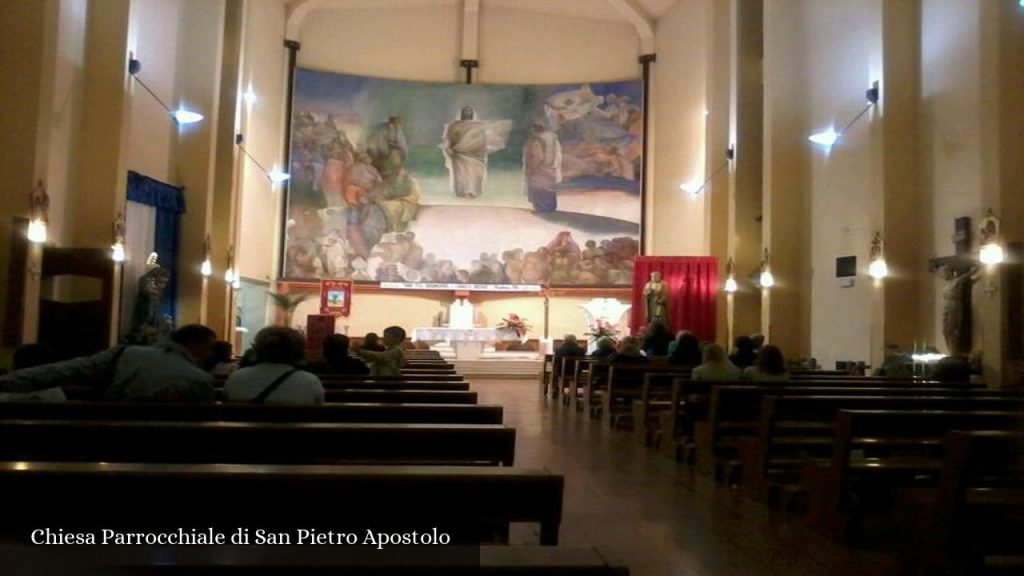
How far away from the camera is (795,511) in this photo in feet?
14.2

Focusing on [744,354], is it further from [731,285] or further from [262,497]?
[262,497]

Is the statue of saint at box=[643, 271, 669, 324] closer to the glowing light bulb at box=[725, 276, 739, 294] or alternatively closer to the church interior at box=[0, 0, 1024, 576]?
the church interior at box=[0, 0, 1024, 576]

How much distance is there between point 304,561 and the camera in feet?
3.82

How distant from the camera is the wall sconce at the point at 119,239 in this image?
394 inches

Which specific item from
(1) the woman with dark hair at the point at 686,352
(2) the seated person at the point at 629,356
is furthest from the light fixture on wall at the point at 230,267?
(1) the woman with dark hair at the point at 686,352

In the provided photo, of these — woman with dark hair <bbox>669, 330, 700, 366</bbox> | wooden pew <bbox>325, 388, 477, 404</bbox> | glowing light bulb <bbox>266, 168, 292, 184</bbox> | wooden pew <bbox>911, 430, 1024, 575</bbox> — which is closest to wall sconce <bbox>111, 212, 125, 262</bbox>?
woman with dark hair <bbox>669, 330, 700, 366</bbox>

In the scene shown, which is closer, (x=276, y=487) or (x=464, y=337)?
(x=276, y=487)

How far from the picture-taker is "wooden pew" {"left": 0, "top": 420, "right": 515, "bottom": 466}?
254 centimetres

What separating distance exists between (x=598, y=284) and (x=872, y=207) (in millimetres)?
9710

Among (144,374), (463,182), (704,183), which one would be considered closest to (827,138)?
(704,183)

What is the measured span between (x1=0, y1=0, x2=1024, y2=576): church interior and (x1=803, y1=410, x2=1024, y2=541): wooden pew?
0.08 ft

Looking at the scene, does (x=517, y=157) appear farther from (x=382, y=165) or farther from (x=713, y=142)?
(x=713, y=142)

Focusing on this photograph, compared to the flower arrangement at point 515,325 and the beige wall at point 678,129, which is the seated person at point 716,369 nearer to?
the beige wall at point 678,129

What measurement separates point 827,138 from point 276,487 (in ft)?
37.1
